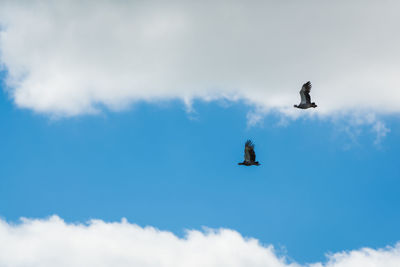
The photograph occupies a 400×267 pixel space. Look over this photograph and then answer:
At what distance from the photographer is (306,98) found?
5039 inches

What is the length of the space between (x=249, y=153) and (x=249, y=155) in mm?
458

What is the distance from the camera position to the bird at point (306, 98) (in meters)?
127

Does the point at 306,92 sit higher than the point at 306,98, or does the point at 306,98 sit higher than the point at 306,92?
the point at 306,92

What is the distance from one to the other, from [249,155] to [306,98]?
10513mm

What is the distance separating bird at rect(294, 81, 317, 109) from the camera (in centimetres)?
12712

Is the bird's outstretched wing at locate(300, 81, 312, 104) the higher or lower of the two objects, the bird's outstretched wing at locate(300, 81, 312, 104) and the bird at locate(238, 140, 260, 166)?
the higher

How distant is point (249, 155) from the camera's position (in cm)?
12669

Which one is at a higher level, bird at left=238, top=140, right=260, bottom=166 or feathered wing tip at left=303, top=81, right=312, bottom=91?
feathered wing tip at left=303, top=81, right=312, bottom=91

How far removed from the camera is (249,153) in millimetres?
126312

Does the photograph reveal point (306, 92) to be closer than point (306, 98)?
Yes

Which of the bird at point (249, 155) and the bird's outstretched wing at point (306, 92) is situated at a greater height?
the bird's outstretched wing at point (306, 92)

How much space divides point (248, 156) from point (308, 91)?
37.3ft

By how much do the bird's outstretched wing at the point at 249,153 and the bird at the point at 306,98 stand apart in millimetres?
9175

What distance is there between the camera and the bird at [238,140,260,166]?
12488 centimetres
